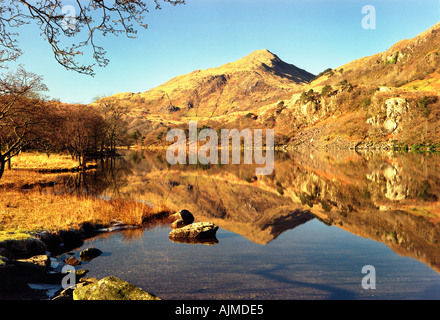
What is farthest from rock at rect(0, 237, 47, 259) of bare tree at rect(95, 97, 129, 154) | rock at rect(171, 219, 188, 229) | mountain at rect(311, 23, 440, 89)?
mountain at rect(311, 23, 440, 89)

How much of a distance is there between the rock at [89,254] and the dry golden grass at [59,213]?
3.20 meters

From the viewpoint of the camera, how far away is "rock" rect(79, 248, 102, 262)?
39.6ft

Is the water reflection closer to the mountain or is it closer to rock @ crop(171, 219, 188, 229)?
rock @ crop(171, 219, 188, 229)

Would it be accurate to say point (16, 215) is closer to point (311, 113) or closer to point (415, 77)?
point (311, 113)

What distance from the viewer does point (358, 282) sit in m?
9.52

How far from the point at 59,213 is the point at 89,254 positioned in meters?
6.53

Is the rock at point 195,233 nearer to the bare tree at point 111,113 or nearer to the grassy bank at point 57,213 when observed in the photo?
the grassy bank at point 57,213

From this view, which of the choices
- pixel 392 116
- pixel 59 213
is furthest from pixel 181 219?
pixel 392 116

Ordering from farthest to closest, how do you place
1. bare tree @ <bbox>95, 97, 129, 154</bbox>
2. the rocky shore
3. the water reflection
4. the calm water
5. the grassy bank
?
bare tree @ <bbox>95, 97, 129, 154</bbox> → the water reflection → the grassy bank → the calm water → the rocky shore

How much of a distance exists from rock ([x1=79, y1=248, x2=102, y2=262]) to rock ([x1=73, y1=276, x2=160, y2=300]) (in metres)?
4.78

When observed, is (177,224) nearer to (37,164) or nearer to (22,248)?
(22,248)

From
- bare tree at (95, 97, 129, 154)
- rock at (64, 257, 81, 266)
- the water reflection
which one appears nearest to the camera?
rock at (64, 257, 81, 266)
